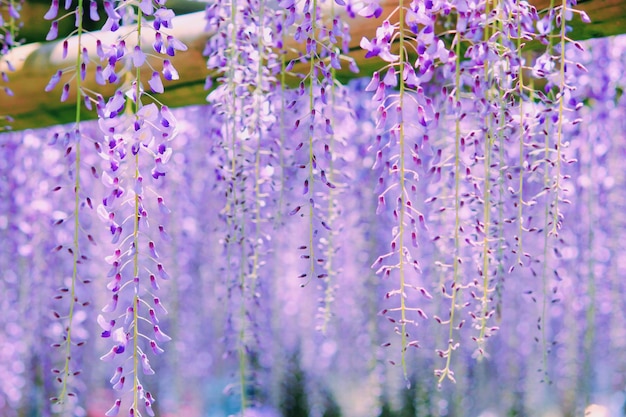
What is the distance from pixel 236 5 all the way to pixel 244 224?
507 millimetres

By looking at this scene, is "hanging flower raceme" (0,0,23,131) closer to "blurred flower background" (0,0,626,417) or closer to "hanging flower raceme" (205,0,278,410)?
"blurred flower background" (0,0,626,417)

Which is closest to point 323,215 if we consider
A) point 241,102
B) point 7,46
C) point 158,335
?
point 241,102

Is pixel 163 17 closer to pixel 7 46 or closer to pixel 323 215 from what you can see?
pixel 7 46

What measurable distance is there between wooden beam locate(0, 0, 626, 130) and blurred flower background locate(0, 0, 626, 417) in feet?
0.10

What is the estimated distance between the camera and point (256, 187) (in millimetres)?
1819

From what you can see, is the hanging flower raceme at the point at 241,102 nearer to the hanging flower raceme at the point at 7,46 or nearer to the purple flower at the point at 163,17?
the purple flower at the point at 163,17

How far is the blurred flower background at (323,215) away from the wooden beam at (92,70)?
3 centimetres

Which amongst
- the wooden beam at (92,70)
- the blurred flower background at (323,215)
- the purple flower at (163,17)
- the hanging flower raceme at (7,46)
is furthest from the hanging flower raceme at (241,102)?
the hanging flower raceme at (7,46)

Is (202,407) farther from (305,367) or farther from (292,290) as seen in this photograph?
(292,290)

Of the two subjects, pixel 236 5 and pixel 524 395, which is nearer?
pixel 236 5

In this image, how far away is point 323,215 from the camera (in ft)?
8.42

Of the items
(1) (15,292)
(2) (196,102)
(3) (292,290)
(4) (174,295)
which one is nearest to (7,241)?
(1) (15,292)

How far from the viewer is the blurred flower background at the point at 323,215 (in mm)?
1294

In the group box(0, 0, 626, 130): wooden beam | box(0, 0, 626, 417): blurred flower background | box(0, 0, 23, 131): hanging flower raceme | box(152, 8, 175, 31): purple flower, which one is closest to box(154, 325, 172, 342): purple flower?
box(0, 0, 626, 417): blurred flower background
